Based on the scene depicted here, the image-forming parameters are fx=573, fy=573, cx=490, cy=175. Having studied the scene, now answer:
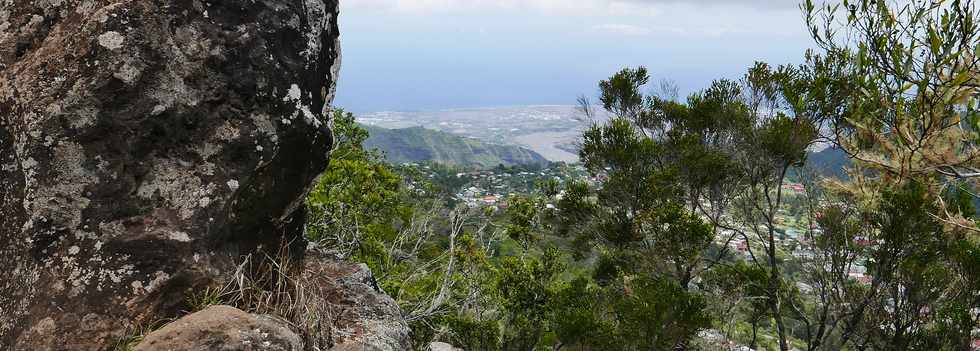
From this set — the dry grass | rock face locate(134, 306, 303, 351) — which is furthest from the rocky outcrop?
rock face locate(134, 306, 303, 351)

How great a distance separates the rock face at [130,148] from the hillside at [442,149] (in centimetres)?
13169

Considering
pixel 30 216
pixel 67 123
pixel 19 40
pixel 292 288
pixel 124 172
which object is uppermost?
pixel 19 40

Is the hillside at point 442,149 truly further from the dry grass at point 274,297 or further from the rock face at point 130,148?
the rock face at point 130,148

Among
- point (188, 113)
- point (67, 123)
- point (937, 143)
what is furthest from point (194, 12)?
point (937, 143)

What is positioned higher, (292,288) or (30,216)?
(30,216)

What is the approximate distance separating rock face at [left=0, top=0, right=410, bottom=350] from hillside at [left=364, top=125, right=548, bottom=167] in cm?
13169

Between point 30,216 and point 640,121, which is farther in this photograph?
point 640,121

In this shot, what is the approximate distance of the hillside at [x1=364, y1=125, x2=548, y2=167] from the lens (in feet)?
456

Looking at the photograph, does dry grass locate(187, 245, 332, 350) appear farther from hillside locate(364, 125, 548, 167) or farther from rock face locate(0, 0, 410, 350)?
hillside locate(364, 125, 548, 167)

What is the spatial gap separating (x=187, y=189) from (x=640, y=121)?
40.2 feet

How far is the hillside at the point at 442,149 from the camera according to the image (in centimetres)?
13888

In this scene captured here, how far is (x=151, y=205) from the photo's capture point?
10.0ft

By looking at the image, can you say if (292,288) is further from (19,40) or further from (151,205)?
(19,40)

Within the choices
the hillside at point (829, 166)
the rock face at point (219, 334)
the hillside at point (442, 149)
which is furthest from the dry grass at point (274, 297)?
the hillside at point (442, 149)
